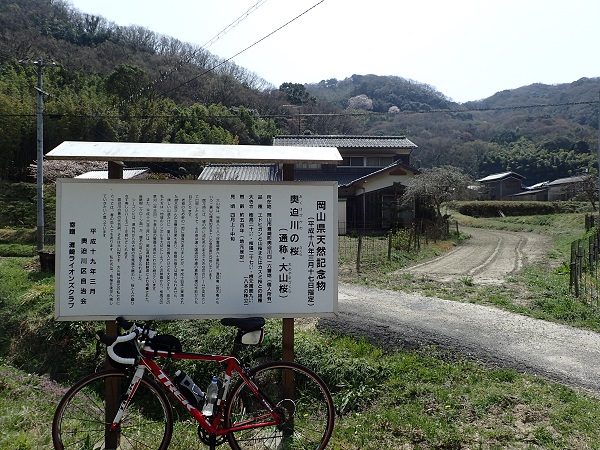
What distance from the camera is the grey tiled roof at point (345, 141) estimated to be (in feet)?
84.9

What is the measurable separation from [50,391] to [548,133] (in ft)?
228

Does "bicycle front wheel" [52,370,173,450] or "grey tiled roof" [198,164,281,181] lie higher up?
"grey tiled roof" [198,164,281,181]

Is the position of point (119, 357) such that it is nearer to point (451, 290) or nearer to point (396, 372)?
point (396, 372)

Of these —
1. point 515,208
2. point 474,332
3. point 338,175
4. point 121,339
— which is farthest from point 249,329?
point 515,208

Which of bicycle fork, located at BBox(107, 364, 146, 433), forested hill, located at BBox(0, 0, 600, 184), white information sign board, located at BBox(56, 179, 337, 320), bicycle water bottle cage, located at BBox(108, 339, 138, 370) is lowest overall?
bicycle fork, located at BBox(107, 364, 146, 433)

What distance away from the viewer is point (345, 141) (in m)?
26.5

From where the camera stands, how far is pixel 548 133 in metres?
61.9

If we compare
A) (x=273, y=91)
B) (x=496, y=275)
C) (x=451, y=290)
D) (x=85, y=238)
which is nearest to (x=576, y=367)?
(x=451, y=290)

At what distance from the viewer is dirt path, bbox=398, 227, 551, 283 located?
11148 mm

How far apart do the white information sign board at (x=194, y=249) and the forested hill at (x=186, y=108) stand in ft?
37.9

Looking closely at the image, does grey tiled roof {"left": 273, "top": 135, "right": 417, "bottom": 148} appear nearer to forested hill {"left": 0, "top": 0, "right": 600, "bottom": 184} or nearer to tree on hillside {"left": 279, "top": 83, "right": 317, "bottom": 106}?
forested hill {"left": 0, "top": 0, "right": 600, "bottom": 184}

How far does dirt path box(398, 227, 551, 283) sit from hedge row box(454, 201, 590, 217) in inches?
536

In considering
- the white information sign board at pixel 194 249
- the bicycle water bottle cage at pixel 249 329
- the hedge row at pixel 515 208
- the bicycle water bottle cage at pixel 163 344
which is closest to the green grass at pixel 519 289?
the white information sign board at pixel 194 249

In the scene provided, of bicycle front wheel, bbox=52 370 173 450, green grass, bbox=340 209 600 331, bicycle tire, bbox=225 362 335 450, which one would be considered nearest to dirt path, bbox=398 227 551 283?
green grass, bbox=340 209 600 331
